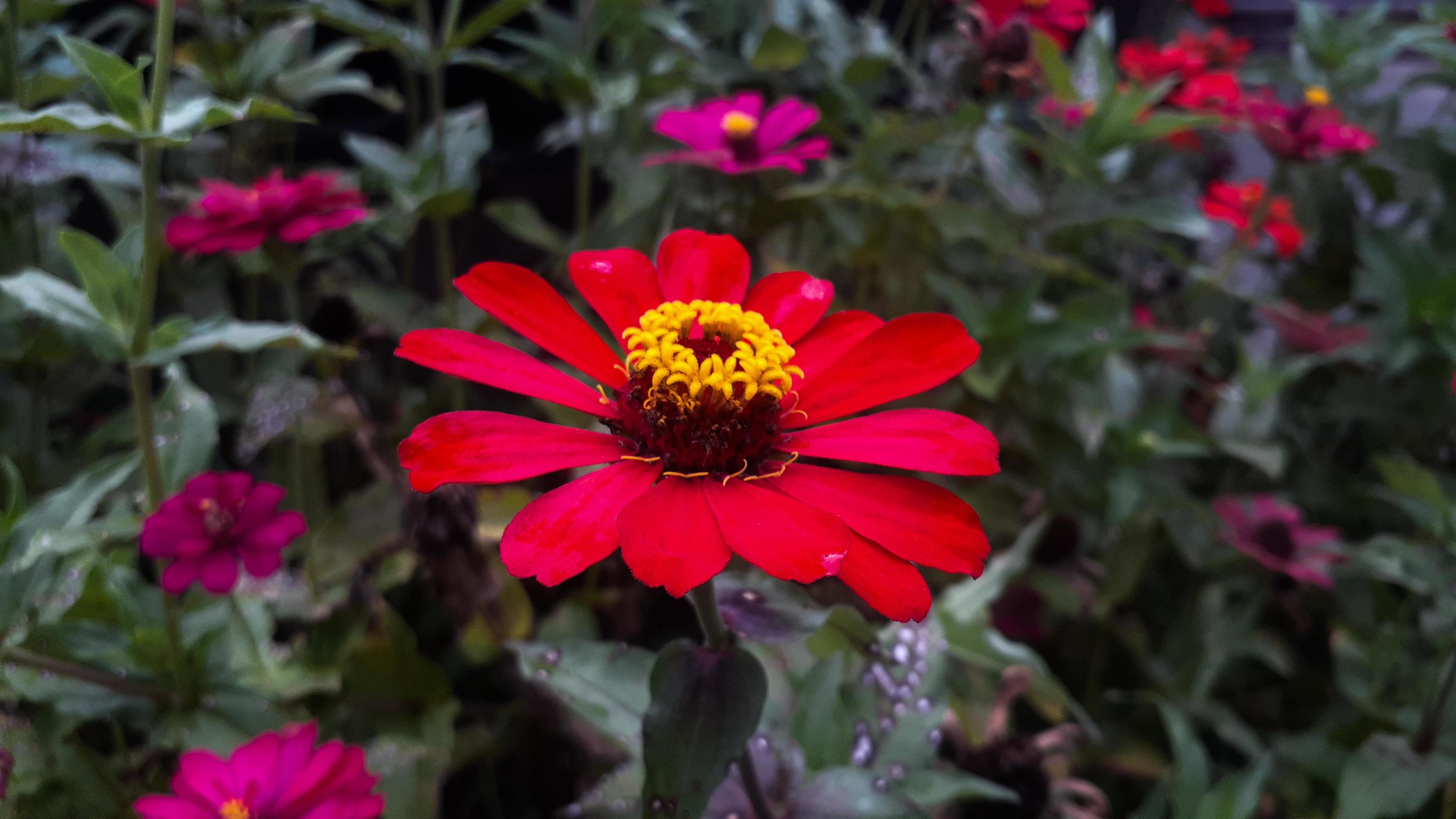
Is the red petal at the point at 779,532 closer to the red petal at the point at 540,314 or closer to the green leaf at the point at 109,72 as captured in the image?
the red petal at the point at 540,314

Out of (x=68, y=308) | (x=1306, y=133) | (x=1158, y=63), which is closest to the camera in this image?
(x=68, y=308)

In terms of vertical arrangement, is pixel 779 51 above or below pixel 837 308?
above

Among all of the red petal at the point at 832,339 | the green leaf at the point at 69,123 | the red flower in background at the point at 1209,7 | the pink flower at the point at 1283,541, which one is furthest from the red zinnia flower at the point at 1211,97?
the green leaf at the point at 69,123

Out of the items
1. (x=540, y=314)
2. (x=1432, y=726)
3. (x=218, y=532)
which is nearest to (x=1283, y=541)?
(x=1432, y=726)

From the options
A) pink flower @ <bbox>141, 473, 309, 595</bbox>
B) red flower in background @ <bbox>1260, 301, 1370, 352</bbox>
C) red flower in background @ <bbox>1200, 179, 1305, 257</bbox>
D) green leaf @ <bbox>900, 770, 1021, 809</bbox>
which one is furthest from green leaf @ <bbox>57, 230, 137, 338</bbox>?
red flower in background @ <bbox>1260, 301, 1370, 352</bbox>

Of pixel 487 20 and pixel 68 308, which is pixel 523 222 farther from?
pixel 68 308

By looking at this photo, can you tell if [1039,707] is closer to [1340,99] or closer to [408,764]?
[408,764]

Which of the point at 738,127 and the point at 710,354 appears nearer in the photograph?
the point at 710,354
